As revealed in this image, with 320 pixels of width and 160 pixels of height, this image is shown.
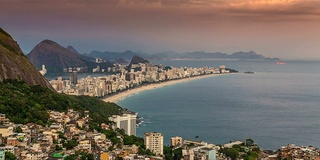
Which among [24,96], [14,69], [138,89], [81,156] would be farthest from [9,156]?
[138,89]

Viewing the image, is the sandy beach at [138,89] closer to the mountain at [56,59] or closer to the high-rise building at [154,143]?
the high-rise building at [154,143]

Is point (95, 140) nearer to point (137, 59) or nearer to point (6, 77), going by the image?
point (6, 77)

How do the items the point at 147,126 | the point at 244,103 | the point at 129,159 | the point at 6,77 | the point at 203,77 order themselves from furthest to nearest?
1. the point at 203,77
2. the point at 244,103
3. the point at 147,126
4. the point at 6,77
5. the point at 129,159

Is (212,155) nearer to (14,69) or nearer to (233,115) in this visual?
(14,69)

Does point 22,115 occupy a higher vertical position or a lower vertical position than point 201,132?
higher

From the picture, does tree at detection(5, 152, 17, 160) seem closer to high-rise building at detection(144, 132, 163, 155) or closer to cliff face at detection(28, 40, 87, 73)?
high-rise building at detection(144, 132, 163, 155)

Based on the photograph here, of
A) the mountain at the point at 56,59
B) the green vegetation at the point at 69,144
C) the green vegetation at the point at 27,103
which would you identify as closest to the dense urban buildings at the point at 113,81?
the mountain at the point at 56,59

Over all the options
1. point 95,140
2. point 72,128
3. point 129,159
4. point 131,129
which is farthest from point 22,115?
point 131,129

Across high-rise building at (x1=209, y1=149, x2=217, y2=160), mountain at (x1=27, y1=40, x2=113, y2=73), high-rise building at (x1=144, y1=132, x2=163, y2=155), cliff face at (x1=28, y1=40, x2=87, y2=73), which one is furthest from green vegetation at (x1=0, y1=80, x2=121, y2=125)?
cliff face at (x1=28, y1=40, x2=87, y2=73)
